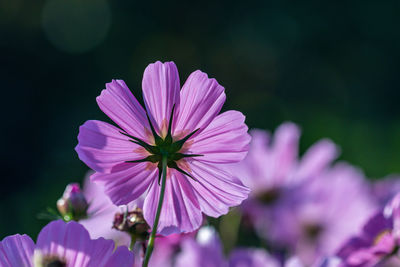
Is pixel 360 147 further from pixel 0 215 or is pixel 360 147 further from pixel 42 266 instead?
pixel 42 266

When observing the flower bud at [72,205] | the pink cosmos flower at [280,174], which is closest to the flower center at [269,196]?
the pink cosmos flower at [280,174]

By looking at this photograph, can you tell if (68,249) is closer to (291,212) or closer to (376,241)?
(376,241)

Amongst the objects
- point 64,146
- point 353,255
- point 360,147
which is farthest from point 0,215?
point 64,146

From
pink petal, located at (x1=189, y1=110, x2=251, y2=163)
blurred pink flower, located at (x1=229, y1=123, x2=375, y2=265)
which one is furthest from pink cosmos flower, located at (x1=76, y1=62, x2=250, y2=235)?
blurred pink flower, located at (x1=229, y1=123, x2=375, y2=265)

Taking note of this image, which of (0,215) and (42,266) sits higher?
(0,215)

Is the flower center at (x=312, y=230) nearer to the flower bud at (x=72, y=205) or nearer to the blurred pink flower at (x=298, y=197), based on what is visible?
the blurred pink flower at (x=298, y=197)
